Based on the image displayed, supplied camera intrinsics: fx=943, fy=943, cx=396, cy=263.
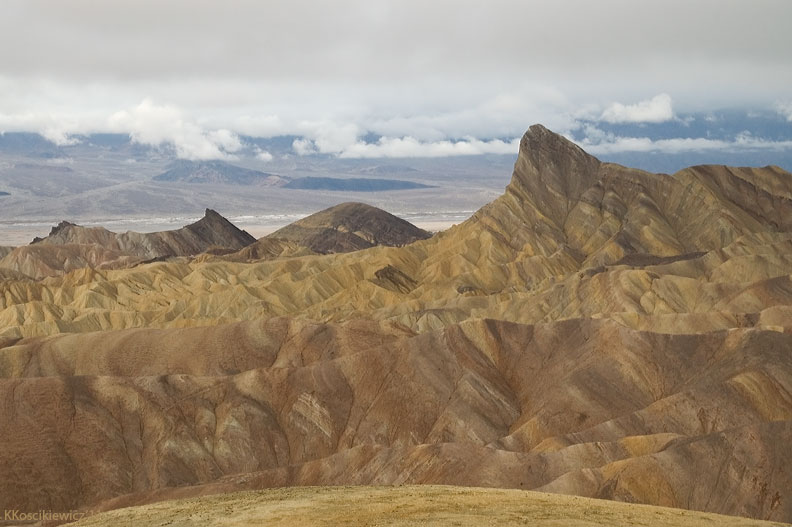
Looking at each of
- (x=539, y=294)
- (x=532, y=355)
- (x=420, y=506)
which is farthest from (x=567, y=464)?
(x=539, y=294)

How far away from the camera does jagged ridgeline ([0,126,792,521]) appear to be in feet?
197

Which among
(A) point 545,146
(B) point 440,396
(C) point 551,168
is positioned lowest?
(B) point 440,396

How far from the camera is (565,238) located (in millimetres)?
170875

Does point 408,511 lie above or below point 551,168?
below

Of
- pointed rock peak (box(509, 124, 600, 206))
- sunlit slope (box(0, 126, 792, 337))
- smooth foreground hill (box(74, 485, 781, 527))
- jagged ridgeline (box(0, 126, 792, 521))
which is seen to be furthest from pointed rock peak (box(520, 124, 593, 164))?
smooth foreground hill (box(74, 485, 781, 527))

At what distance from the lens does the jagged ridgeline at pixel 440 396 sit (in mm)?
60094

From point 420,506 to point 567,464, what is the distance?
19222mm

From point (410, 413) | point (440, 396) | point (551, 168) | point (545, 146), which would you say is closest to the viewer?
point (410, 413)

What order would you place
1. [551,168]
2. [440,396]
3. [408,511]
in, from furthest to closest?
[551,168] < [440,396] < [408,511]

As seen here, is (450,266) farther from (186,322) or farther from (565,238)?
(186,322)

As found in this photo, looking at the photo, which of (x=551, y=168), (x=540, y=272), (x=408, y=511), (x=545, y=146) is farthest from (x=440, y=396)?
(x=545, y=146)

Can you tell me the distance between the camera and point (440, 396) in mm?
78750

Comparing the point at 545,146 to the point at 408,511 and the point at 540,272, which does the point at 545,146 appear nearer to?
the point at 540,272

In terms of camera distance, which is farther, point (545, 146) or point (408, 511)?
point (545, 146)
